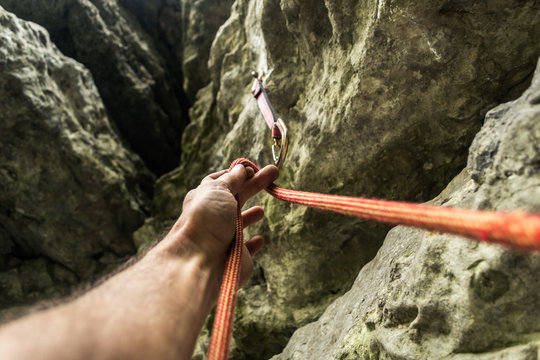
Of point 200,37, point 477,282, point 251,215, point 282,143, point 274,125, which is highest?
point 200,37

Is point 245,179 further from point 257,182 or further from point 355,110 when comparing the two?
point 355,110

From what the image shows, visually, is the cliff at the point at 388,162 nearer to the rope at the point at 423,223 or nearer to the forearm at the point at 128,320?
the rope at the point at 423,223

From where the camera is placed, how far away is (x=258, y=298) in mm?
2268

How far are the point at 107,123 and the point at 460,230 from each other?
458 centimetres

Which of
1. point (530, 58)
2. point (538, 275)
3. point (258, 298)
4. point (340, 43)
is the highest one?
point (340, 43)

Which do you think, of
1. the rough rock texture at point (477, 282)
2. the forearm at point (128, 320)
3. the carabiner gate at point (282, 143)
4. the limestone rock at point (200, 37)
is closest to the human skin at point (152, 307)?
the forearm at point (128, 320)

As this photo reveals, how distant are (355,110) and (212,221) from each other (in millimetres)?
905

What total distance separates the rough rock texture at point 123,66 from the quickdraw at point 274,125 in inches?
149

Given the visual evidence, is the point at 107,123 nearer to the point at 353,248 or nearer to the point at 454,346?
the point at 353,248

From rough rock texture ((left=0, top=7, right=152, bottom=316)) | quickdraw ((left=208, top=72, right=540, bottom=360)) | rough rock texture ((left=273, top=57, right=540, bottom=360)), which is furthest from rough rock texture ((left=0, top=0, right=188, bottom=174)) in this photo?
rough rock texture ((left=273, top=57, right=540, bottom=360))

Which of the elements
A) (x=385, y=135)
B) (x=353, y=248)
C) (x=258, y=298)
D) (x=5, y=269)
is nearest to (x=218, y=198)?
(x=385, y=135)

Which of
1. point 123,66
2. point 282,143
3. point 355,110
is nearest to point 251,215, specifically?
point 282,143

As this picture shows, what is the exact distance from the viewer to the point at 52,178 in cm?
330

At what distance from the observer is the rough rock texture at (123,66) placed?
4902 mm
